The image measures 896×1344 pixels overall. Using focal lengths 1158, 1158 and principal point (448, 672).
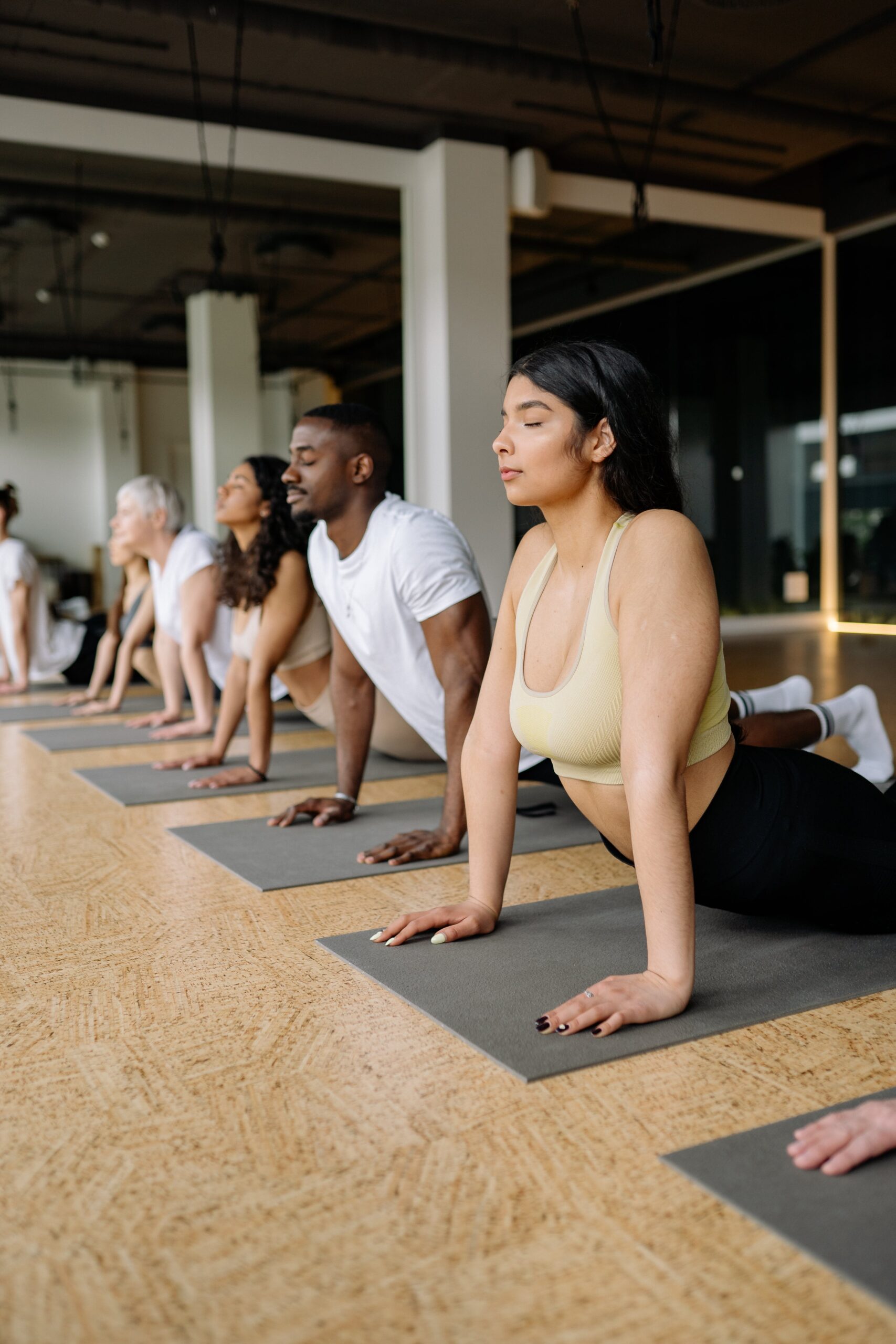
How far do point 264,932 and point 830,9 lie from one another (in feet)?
17.3

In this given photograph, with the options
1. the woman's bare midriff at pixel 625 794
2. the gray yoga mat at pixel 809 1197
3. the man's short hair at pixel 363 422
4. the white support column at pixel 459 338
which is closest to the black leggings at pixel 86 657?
the white support column at pixel 459 338

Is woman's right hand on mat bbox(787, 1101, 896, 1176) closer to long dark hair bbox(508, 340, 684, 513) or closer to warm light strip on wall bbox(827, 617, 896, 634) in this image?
long dark hair bbox(508, 340, 684, 513)

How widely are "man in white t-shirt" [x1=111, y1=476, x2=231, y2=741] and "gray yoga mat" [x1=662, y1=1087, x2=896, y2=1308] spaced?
112 inches

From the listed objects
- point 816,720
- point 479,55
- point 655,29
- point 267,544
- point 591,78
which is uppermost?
point 479,55

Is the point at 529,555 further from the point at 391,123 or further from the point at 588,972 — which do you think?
the point at 391,123

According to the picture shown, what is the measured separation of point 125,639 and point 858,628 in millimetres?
5907

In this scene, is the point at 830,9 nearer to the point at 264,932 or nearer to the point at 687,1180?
the point at 264,932

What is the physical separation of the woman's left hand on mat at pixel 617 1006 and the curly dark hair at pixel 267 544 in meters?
1.95

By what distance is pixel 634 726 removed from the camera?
54.6 inches

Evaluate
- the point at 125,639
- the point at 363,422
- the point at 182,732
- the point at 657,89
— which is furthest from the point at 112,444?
the point at 363,422

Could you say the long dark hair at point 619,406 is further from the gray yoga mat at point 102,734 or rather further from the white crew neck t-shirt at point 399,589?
the gray yoga mat at point 102,734

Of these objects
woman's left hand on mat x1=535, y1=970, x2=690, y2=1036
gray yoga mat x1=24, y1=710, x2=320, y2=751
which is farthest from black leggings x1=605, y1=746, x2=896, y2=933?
gray yoga mat x1=24, y1=710, x2=320, y2=751

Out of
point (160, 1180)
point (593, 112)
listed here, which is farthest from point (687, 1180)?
point (593, 112)

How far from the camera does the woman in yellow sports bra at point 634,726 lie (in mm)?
1376
